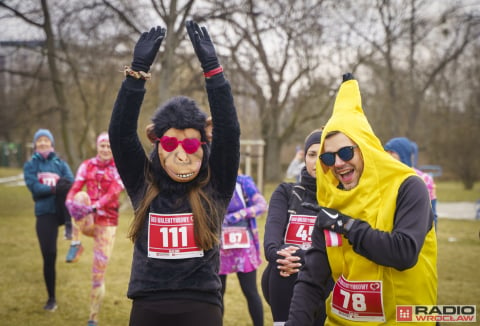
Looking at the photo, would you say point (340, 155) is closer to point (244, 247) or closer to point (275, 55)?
point (244, 247)

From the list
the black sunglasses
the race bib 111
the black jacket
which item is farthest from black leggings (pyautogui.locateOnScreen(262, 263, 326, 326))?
the black sunglasses

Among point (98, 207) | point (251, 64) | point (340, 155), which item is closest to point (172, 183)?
point (340, 155)

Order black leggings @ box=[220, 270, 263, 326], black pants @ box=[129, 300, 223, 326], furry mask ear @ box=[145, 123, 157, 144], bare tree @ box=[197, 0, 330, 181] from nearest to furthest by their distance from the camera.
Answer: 1. black pants @ box=[129, 300, 223, 326]
2. furry mask ear @ box=[145, 123, 157, 144]
3. black leggings @ box=[220, 270, 263, 326]
4. bare tree @ box=[197, 0, 330, 181]

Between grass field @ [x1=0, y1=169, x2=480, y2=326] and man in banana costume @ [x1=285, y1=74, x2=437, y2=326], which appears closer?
man in banana costume @ [x1=285, y1=74, x2=437, y2=326]

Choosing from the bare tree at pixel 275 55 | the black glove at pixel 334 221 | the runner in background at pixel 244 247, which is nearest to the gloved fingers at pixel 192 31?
the black glove at pixel 334 221

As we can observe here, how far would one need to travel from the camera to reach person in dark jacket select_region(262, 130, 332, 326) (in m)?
3.20

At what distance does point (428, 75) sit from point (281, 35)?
10962 millimetres

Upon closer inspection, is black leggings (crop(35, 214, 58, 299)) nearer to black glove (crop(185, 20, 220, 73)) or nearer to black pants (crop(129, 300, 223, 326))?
black pants (crop(129, 300, 223, 326))

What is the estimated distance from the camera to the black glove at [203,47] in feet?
7.45

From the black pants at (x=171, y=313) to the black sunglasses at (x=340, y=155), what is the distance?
0.95 meters

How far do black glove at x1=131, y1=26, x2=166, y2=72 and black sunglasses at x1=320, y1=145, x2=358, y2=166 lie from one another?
990 millimetres

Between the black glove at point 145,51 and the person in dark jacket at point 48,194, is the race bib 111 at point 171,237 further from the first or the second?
the person in dark jacket at point 48,194

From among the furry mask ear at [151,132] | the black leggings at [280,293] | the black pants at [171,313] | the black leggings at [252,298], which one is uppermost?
the furry mask ear at [151,132]

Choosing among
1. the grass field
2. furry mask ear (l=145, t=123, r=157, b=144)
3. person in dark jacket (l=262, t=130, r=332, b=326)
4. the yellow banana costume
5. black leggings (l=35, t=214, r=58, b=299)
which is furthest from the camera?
the grass field
